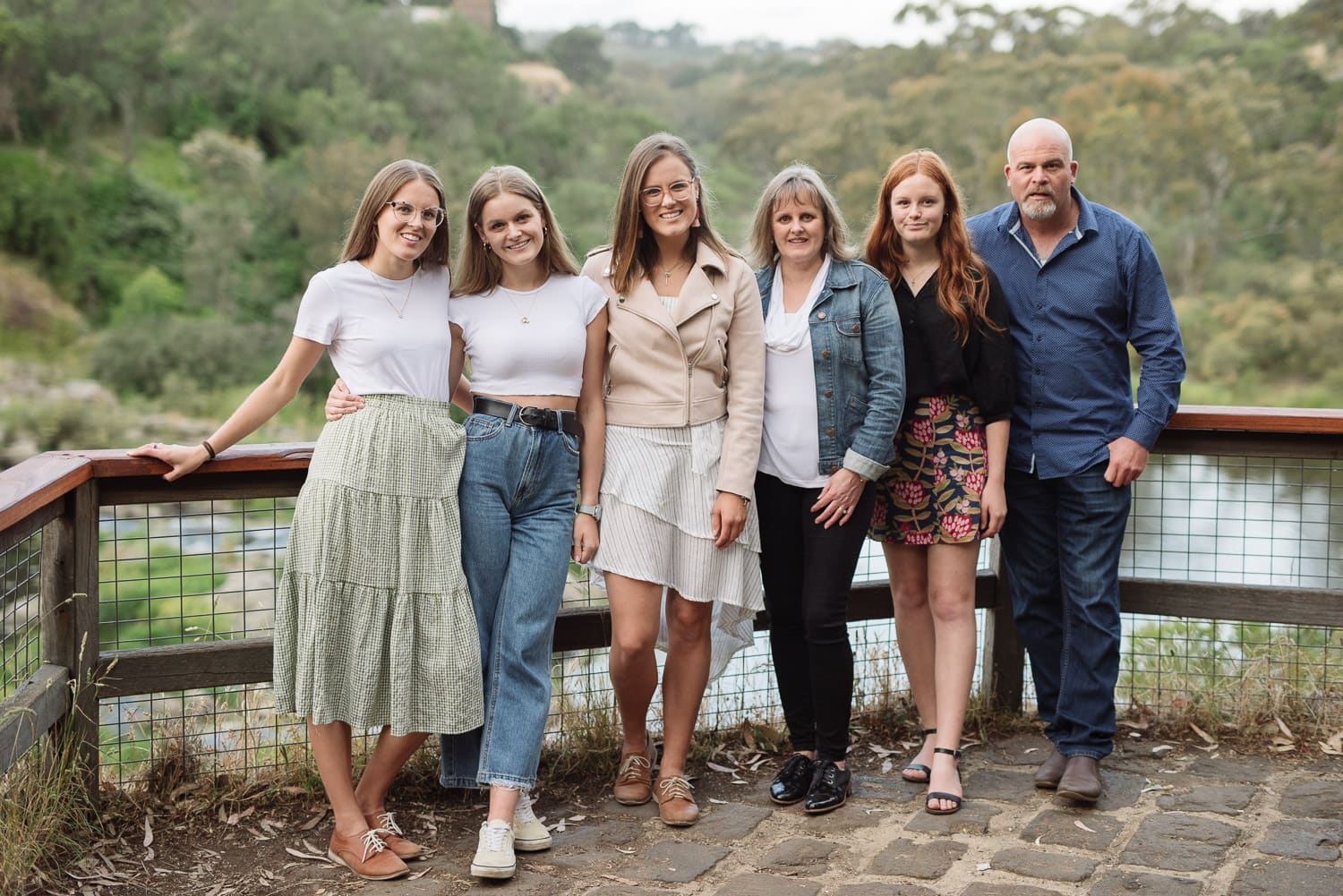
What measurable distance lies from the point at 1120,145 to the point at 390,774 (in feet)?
98.8

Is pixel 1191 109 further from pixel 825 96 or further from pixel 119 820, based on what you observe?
pixel 119 820

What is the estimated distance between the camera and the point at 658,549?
11.4 ft

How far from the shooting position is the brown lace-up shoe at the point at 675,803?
3518 millimetres

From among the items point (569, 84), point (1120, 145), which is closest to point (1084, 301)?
point (1120, 145)

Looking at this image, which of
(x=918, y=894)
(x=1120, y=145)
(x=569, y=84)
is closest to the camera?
(x=918, y=894)

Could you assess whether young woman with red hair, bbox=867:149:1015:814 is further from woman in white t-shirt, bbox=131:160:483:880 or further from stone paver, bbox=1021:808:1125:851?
woman in white t-shirt, bbox=131:160:483:880

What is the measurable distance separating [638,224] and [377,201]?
26.7 inches

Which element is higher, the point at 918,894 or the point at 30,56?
the point at 30,56

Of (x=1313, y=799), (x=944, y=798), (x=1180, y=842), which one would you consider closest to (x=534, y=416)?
(x=944, y=798)

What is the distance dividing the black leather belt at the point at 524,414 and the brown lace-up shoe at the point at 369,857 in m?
1.07

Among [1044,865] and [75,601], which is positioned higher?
[75,601]

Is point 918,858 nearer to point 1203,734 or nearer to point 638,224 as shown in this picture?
point 1203,734

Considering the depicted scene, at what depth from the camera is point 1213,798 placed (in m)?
3.68

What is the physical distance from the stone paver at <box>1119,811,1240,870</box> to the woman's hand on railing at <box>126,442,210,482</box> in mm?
2501
